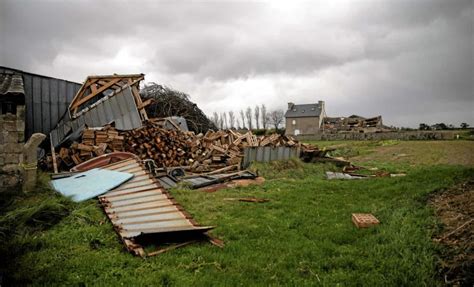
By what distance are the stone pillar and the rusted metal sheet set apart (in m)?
1.81

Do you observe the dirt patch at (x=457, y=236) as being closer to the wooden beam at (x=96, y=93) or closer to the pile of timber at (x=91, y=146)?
the pile of timber at (x=91, y=146)

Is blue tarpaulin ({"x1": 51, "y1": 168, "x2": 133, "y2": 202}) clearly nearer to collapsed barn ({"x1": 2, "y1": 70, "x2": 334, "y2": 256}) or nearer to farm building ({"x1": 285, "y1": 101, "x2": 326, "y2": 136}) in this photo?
collapsed barn ({"x1": 2, "y1": 70, "x2": 334, "y2": 256})

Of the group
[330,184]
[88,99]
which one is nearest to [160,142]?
[88,99]

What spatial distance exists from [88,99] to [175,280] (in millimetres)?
11146

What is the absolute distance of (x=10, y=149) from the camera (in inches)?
258

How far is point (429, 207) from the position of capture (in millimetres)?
5305

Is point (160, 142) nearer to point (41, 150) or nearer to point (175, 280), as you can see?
point (41, 150)

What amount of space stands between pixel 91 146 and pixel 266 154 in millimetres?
6618

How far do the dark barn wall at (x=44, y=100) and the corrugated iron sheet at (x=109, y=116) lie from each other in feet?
1.97

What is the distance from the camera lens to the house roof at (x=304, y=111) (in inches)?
2068

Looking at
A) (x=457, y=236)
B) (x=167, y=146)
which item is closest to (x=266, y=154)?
(x=167, y=146)

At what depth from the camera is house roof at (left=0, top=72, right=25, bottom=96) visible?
6715mm

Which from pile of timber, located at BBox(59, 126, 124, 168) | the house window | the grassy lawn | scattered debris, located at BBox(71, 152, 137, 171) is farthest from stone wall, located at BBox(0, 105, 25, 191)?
pile of timber, located at BBox(59, 126, 124, 168)

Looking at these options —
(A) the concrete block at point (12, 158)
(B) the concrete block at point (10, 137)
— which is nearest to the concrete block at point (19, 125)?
(B) the concrete block at point (10, 137)
